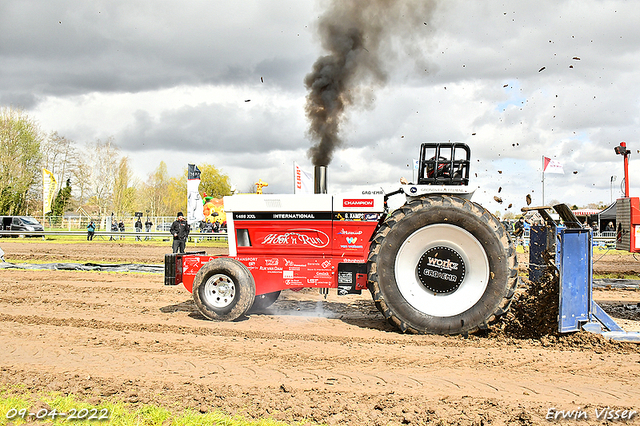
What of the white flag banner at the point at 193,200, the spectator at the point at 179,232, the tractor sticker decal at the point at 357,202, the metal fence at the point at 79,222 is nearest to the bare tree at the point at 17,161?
the metal fence at the point at 79,222

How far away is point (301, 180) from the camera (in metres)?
17.0

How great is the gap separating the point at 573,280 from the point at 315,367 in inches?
124

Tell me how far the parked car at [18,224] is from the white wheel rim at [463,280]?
103 feet

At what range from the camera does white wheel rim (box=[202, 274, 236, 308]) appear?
21.0 ft

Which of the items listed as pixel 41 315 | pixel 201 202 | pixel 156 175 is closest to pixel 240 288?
pixel 41 315

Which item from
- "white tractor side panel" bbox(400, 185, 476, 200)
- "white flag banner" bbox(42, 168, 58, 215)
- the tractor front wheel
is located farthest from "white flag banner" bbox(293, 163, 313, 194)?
"white flag banner" bbox(42, 168, 58, 215)

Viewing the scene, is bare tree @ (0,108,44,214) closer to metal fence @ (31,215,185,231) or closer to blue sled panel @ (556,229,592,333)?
metal fence @ (31,215,185,231)

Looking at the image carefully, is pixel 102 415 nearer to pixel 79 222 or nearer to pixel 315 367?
pixel 315 367

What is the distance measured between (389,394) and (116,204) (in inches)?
1901

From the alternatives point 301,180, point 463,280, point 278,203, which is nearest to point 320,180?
point 278,203

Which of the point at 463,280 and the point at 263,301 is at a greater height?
the point at 463,280

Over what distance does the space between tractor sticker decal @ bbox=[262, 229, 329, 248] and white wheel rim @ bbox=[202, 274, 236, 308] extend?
77 cm

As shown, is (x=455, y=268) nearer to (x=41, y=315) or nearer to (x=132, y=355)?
(x=132, y=355)

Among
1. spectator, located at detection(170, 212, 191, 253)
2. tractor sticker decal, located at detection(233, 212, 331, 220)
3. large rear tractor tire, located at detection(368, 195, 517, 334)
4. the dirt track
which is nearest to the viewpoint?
the dirt track
